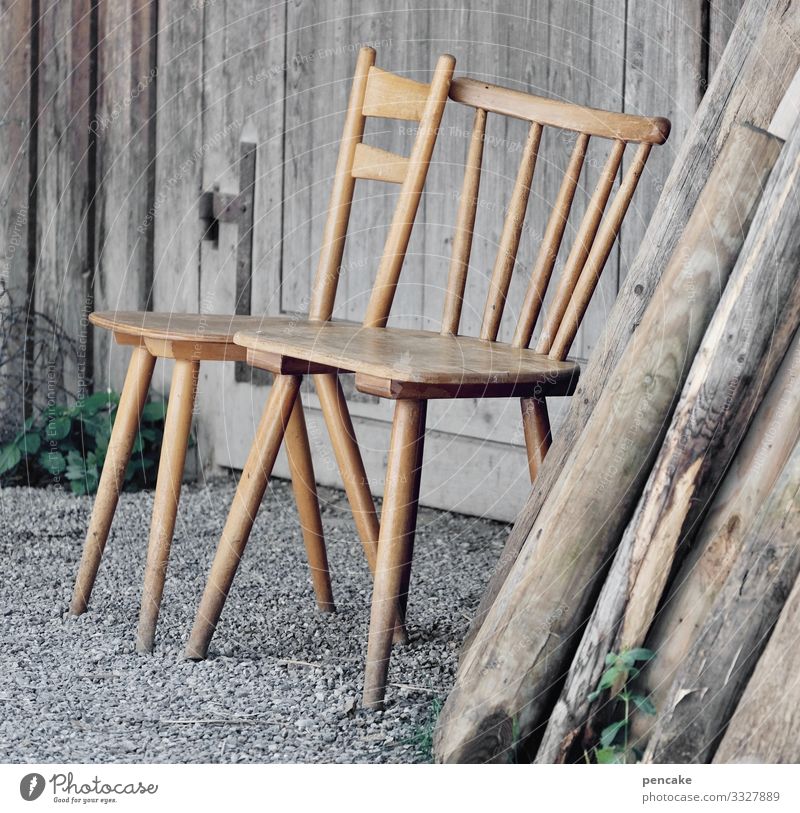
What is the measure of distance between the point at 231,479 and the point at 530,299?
60.6 inches

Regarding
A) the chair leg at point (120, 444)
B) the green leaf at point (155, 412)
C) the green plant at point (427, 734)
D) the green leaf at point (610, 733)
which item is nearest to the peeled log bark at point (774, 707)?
the green leaf at point (610, 733)

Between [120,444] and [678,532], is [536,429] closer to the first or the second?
[678,532]

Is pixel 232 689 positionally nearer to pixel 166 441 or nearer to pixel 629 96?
pixel 166 441

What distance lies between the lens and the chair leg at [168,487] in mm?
1793

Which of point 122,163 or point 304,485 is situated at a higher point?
point 122,163

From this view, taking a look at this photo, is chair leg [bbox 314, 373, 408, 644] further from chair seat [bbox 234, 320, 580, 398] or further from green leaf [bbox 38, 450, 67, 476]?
green leaf [bbox 38, 450, 67, 476]

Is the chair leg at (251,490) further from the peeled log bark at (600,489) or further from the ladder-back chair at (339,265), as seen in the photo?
the peeled log bark at (600,489)

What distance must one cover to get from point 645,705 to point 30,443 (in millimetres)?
2097

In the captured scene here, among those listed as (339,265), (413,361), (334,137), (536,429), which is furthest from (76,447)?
(413,361)

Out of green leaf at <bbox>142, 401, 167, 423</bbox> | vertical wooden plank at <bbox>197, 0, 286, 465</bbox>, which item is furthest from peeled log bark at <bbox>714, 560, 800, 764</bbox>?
green leaf at <bbox>142, 401, 167, 423</bbox>

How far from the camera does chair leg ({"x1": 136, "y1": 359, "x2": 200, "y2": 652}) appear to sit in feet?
5.88

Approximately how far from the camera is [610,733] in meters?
1.31
